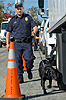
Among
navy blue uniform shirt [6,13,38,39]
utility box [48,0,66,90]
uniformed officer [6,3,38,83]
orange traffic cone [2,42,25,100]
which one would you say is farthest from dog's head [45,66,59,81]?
navy blue uniform shirt [6,13,38,39]

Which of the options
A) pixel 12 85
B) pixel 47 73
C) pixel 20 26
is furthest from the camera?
pixel 20 26

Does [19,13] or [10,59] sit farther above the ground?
[19,13]

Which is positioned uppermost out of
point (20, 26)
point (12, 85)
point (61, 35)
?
point (20, 26)

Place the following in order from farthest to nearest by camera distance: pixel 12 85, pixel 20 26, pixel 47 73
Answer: pixel 20 26 < pixel 47 73 < pixel 12 85

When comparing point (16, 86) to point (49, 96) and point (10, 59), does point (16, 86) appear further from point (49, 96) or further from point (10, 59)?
point (49, 96)

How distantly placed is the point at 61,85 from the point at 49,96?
48 cm

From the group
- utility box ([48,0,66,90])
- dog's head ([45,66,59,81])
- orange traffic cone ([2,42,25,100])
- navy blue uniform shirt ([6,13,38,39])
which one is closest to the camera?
utility box ([48,0,66,90])

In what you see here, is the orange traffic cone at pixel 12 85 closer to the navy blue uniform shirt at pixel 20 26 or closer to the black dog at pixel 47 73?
A: the black dog at pixel 47 73

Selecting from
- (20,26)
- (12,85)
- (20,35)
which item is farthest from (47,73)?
(20,26)

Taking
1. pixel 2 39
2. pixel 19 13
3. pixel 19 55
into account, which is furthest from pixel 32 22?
pixel 2 39

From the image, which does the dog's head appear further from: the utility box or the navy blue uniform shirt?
the navy blue uniform shirt

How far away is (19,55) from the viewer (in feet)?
21.2

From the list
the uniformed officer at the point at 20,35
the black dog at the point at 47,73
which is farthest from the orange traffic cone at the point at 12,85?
the uniformed officer at the point at 20,35

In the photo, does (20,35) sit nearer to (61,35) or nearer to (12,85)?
(61,35)
